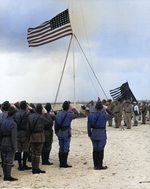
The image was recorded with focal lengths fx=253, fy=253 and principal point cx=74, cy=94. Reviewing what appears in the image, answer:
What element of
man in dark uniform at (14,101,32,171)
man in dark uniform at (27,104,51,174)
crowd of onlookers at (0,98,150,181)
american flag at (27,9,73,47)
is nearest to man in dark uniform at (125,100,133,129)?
american flag at (27,9,73,47)

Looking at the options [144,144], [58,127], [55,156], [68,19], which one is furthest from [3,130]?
[68,19]

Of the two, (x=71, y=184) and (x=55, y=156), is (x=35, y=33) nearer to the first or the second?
(x=55, y=156)

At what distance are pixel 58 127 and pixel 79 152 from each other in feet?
8.03

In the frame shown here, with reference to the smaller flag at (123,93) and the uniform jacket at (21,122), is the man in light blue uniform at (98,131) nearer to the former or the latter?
the uniform jacket at (21,122)

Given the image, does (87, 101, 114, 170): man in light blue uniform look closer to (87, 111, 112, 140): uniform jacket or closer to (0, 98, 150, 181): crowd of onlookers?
(87, 111, 112, 140): uniform jacket

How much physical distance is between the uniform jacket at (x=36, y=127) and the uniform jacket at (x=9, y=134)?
63 centimetres

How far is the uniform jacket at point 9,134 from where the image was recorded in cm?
566

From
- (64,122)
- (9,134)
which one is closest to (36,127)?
(9,134)

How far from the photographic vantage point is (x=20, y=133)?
668 centimetres

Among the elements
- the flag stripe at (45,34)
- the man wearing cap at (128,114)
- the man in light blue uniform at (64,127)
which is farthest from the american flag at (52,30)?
the man in light blue uniform at (64,127)

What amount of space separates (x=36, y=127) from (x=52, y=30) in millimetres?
8237

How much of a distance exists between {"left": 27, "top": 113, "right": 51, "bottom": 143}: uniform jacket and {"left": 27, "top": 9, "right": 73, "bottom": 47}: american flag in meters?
7.86

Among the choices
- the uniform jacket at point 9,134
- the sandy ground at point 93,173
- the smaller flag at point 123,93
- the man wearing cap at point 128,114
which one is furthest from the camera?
the smaller flag at point 123,93

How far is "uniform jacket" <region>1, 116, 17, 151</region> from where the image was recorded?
5.66m
